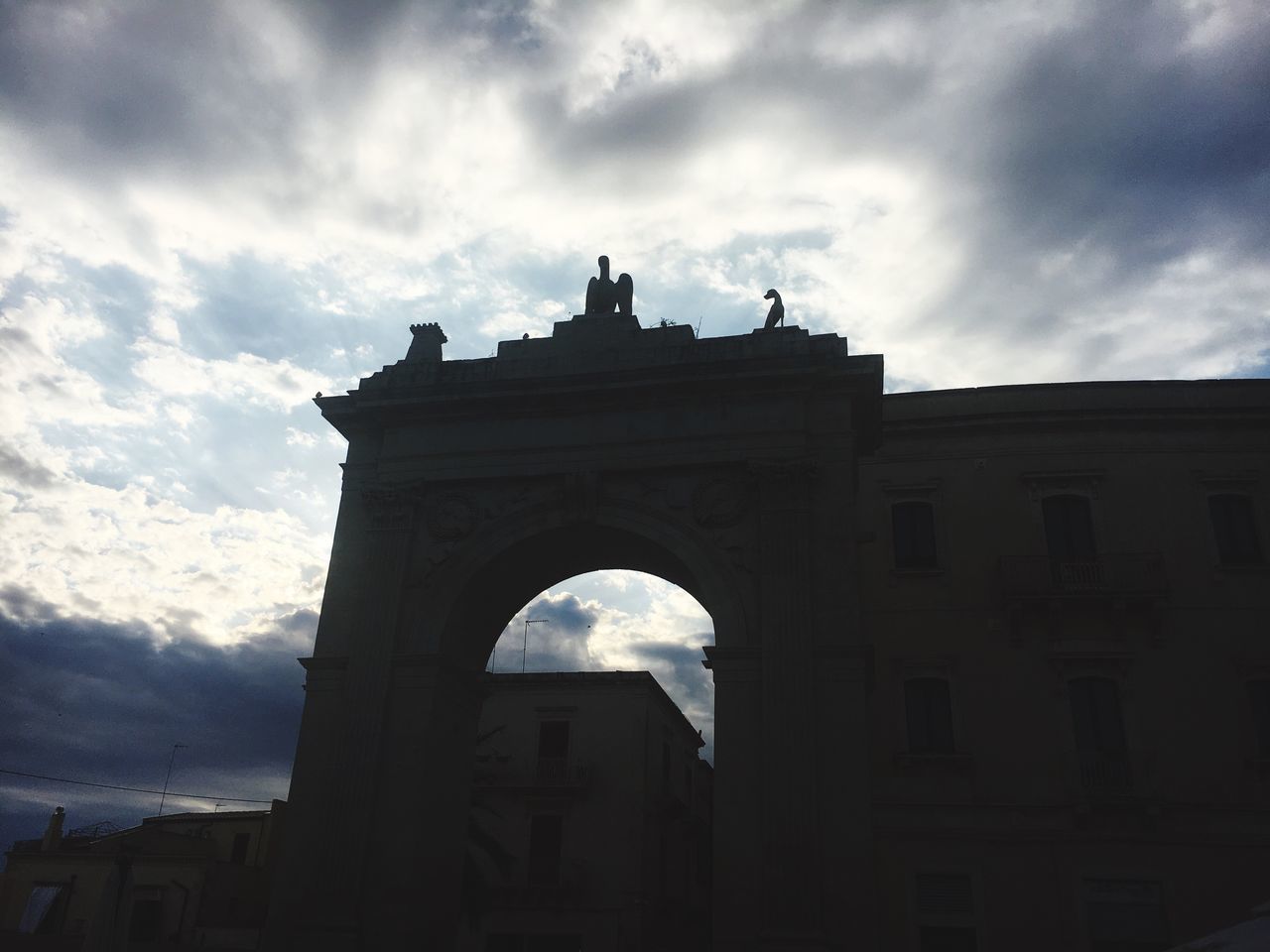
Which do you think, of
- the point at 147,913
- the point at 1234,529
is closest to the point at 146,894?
the point at 147,913

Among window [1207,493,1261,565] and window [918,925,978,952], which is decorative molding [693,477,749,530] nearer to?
window [918,925,978,952]

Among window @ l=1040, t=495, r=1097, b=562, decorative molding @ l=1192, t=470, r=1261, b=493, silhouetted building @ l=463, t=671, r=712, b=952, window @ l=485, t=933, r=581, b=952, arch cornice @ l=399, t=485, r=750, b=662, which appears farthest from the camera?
silhouetted building @ l=463, t=671, r=712, b=952

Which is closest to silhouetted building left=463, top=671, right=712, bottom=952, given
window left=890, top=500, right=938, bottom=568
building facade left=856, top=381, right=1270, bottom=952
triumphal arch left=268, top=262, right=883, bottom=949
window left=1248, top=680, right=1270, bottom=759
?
triumphal arch left=268, top=262, right=883, bottom=949

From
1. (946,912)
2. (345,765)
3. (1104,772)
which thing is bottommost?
(946,912)

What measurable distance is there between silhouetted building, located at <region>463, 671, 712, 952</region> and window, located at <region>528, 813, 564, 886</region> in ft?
0.12

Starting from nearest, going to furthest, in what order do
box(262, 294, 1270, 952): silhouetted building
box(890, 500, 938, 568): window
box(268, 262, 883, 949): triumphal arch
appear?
1. box(268, 262, 883, 949): triumphal arch
2. box(262, 294, 1270, 952): silhouetted building
3. box(890, 500, 938, 568): window

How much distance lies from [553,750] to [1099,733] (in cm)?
2066

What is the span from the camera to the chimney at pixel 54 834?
123 ft

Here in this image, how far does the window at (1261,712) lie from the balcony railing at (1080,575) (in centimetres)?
281

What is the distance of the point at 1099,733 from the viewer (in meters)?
21.8

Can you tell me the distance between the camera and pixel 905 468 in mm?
25266

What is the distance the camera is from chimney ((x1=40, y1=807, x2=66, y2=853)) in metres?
37.6

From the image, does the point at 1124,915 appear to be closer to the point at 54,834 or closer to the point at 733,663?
the point at 733,663

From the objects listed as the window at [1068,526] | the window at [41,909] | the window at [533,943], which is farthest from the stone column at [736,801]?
the window at [41,909]
